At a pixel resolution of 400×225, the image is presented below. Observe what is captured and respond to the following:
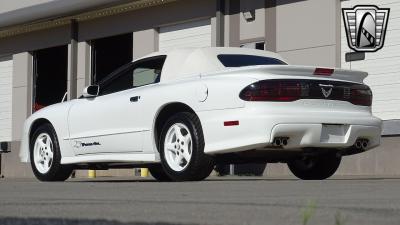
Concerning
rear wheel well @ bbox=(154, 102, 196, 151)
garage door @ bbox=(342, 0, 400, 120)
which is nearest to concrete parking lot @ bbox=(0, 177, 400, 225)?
rear wheel well @ bbox=(154, 102, 196, 151)

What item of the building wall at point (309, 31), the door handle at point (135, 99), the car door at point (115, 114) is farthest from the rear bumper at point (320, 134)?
the building wall at point (309, 31)

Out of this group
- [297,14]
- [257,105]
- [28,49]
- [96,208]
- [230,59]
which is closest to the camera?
[96,208]

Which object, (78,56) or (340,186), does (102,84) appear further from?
(78,56)

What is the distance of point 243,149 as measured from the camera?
29.2 feet

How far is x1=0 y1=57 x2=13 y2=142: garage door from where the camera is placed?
74.1 ft

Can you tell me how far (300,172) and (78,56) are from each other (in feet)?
36.7

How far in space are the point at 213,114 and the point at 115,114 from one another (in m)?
1.75

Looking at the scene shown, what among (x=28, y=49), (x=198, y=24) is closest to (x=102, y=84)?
(x=198, y=24)

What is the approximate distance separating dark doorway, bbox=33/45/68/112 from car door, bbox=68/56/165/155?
34.4ft

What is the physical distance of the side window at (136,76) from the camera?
34.1 feet

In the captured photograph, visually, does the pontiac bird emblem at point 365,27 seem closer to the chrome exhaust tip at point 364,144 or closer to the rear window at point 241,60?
the rear window at point 241,60

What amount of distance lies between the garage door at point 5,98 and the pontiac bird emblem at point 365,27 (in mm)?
10774

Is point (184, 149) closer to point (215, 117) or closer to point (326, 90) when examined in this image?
point (215, 117)

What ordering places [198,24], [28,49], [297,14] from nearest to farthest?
1. [297,14]
2. [198,24]
3. [28,49]
